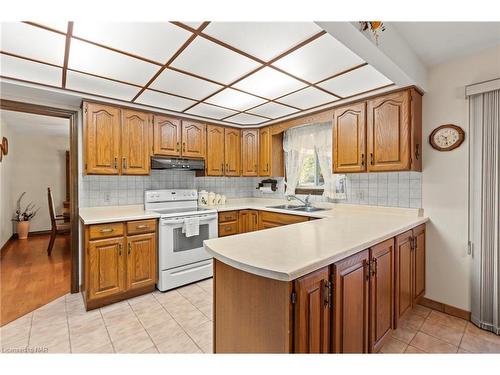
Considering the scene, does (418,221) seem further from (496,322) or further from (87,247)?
(87,247)

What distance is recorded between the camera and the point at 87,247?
231 centimetres

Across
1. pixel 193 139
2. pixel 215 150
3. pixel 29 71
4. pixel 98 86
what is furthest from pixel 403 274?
pixel 29 71

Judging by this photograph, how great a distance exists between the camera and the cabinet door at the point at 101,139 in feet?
8.49

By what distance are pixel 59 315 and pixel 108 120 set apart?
1969mm

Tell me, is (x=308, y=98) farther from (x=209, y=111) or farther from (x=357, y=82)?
(x=209, y=111)

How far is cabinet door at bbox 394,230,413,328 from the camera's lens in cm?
184

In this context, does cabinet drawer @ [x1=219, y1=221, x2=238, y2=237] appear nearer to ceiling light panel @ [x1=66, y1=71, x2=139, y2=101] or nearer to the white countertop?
the white countertop

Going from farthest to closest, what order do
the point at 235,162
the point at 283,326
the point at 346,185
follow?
the point at 235,162 → the point at 346,185 → the point at 283,326

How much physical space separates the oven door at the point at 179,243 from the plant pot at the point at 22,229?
4265mm

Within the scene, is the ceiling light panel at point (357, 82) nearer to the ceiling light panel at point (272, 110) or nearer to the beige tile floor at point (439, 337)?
the ceiling light panel at point (272, 110)

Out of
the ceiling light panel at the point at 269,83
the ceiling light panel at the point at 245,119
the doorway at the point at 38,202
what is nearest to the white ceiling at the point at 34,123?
the doorway at the point at 38,202

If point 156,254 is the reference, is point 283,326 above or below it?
above
